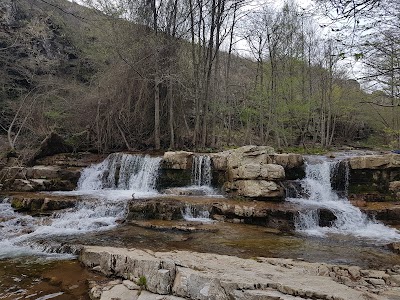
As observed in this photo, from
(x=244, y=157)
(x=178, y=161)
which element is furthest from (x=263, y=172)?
(x=178, y=161)

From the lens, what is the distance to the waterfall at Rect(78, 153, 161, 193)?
12614 mm

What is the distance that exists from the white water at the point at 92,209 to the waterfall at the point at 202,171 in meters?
1.51

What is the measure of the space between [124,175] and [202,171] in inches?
125

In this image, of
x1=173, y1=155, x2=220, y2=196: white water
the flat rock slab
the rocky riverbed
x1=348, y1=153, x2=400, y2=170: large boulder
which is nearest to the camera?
the flat rock slab

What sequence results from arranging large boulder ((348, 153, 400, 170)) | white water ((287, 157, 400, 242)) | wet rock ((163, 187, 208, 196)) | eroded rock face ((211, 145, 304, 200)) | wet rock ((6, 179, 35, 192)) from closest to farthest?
white water ((287, 157, 400, 242)), eroded rock face ((211, 145, 304, 200)), large boulder ((348, 153, 400, 170)), wet rock ((163, 187, 208, 196)), wet rock ((6, 179, 35, 192))

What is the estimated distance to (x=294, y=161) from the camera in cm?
1184

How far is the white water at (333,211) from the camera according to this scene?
823 centimetres

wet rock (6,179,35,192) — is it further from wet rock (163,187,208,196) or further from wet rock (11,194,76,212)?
wet rock (163,187,208,196)

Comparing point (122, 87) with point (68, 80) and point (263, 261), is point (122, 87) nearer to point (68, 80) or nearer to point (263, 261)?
point (68, 80)

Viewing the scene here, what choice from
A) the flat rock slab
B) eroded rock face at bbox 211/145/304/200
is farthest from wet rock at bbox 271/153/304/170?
the flat rock slab

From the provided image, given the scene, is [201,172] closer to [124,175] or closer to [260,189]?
[260,189]

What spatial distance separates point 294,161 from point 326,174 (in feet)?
3.97

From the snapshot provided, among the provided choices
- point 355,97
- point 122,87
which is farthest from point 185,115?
point 355,97

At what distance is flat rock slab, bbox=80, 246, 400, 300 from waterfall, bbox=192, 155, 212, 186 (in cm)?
689
